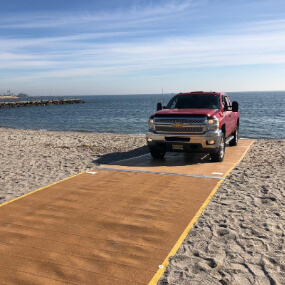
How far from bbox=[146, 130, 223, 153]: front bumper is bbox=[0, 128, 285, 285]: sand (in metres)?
0.96

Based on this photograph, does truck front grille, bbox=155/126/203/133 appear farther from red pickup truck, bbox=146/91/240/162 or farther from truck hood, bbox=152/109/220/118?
truck hood, bbox=152/109/220/118

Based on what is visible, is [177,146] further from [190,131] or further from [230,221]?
[230,221]

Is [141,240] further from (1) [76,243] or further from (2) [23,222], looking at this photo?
(2) [23,222]

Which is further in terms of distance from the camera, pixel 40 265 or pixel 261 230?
pixel 261 230

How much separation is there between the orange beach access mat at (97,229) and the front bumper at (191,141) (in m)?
1.63

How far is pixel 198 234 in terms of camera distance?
4.34 metres

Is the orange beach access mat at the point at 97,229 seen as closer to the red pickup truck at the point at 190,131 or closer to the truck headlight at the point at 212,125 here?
the red pickup truck at the point at 190,131

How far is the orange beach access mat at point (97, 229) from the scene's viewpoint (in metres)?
3.39

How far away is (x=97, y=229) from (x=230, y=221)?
82.0 inches

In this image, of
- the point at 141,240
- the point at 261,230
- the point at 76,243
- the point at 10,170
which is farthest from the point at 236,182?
the point at 10,170

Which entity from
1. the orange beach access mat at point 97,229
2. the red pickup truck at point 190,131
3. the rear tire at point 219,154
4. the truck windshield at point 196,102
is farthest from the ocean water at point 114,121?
the orange beach access mat at point 97,229

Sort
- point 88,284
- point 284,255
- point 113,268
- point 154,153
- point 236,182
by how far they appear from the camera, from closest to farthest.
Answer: point 88,284 → point 113,268 → point 284,255 → point 236,182 → point 154,153

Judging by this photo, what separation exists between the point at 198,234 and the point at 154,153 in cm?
542

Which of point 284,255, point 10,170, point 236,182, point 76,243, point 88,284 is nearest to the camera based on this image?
point 88,284
